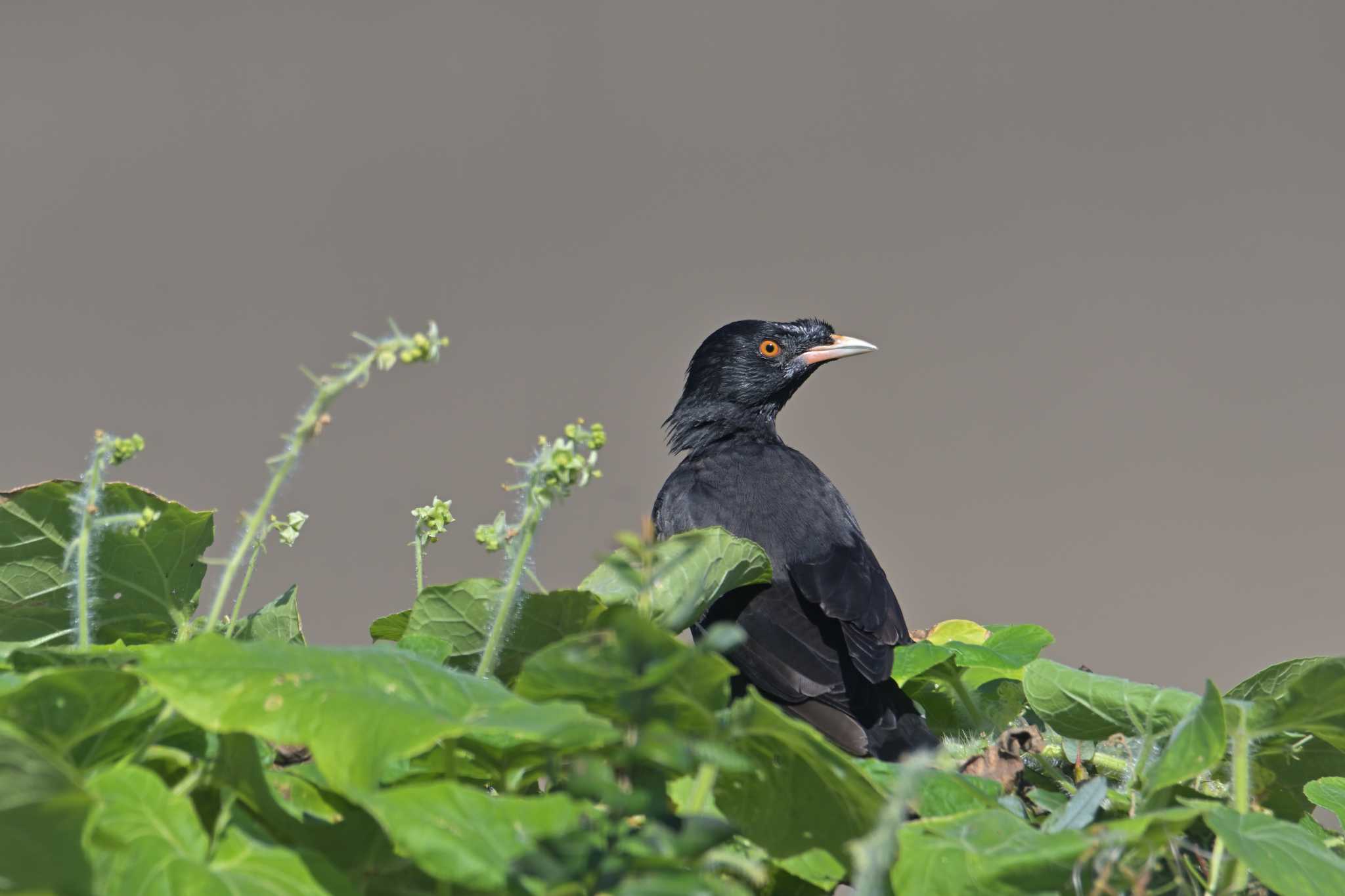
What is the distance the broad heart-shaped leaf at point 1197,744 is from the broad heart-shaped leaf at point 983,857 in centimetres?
14

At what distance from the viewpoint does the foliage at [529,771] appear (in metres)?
0.74

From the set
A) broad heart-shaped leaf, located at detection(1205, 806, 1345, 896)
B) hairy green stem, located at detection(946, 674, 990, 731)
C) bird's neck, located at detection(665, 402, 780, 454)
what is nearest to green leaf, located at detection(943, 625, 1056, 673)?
hairy green stem, located at detection(946, 674, 990, 731)

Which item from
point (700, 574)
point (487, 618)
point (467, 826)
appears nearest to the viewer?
point (467, 826)

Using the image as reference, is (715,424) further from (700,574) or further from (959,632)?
(700,574)

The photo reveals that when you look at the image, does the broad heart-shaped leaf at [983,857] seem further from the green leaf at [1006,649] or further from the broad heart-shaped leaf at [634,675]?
the green leaf at [1006,649]

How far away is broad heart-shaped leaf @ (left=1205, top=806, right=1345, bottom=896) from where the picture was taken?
3.00 feet

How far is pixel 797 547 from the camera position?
4.14 metres

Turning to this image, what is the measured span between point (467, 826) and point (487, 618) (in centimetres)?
52

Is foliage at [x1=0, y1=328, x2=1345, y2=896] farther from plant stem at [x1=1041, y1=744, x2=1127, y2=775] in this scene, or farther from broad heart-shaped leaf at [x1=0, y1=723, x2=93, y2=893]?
plant stem at [x1=1041, y1=744, x2=1127, y2=775]

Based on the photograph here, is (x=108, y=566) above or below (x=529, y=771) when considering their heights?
above

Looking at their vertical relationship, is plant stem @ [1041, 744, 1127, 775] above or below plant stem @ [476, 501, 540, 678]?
below

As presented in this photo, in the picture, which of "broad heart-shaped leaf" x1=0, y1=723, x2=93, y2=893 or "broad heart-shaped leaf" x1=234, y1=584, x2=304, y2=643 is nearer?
"broad heart-shaped leaf" x1=0, y1=723, x2=93, y2=893

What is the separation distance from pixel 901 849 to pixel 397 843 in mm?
376

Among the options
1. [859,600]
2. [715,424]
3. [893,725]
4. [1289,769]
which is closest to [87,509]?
[1289,769]
